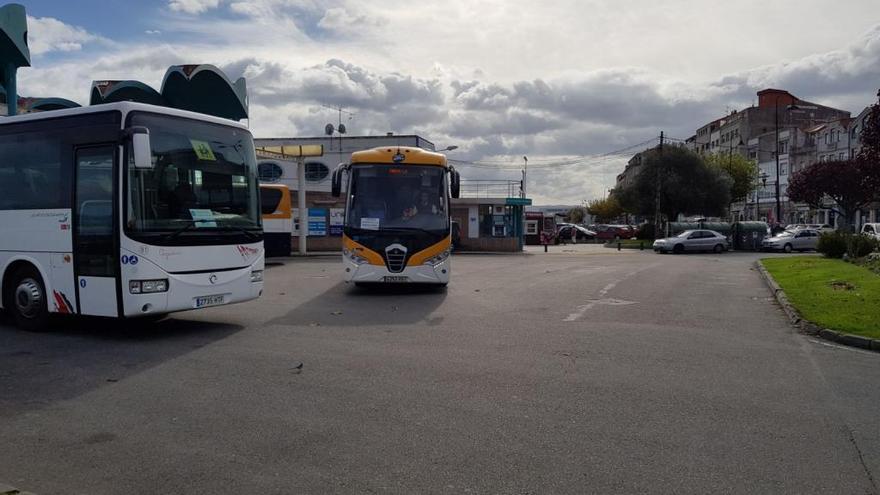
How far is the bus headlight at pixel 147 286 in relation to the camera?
9016mm

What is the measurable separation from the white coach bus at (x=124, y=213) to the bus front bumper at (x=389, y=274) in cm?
437

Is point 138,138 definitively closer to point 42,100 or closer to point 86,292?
point 86,292

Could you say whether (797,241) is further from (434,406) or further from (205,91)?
(434,406)

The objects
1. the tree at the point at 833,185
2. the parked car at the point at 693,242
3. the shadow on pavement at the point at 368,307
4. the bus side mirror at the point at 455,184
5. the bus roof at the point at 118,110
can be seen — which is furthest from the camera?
the tree at the point at 833,185

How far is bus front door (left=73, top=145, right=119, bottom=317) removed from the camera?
9.15m

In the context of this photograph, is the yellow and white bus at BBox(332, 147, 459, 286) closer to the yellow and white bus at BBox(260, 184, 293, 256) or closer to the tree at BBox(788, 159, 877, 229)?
the yellow and white bus at BBox(260, 184, 293, 256)

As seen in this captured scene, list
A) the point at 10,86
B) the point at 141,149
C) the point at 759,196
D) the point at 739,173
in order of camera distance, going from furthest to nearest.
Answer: the point at 759,196
the point at 739,173
the point at 10,86
the point at 141,149

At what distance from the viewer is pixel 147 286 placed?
357 inches

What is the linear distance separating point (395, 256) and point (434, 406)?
28.7 feet

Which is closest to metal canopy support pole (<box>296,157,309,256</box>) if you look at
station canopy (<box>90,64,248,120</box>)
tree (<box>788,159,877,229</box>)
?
station canopy (<box>90,64,248,120</box>)

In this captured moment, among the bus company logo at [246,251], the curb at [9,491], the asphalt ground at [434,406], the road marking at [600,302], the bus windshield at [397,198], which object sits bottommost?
the road marking at [600,302]

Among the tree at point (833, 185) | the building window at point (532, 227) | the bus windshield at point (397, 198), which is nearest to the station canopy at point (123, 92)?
the bus windshield at point (397, 198)

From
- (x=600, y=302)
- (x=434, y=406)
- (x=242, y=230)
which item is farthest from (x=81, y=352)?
(x=600, y=302)

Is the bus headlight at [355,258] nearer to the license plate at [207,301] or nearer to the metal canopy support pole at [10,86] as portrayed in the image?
the license plate at [207,301]
